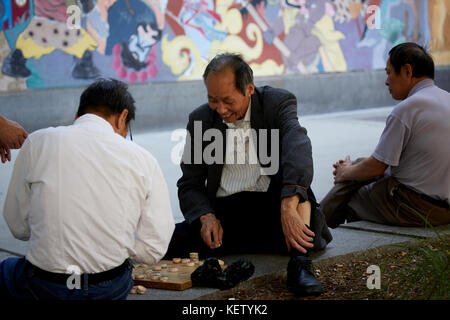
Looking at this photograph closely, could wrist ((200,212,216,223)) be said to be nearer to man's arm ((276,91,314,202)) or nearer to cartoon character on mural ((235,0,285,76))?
man's arm ((276,91,314,202))

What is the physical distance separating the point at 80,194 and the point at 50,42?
8.48 m

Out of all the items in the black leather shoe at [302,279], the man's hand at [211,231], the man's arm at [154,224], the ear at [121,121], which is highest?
the ear at [121,121]

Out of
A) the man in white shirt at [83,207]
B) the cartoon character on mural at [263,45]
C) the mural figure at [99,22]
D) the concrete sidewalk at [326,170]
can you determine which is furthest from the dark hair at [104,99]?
the cartoon character on mural at [263,45]

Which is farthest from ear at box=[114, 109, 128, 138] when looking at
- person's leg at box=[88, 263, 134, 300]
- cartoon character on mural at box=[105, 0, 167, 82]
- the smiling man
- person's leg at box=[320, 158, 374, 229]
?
cartoon character on mural at box=[105, 0, 167, 82]

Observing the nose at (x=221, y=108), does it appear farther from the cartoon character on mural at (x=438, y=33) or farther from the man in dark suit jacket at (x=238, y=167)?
the cartoon character on mural at (x=438, y=33)

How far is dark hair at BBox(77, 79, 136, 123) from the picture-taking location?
8.64 feet

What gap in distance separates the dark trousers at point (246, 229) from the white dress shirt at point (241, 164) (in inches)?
2.0

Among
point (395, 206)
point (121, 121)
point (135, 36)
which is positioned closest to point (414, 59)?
point (395, 206)

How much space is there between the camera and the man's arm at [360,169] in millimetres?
4242

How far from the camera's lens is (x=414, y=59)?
13.9ft

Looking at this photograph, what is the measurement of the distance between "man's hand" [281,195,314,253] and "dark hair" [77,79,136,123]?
3.52 ft

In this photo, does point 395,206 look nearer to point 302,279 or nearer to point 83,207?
point 302,279

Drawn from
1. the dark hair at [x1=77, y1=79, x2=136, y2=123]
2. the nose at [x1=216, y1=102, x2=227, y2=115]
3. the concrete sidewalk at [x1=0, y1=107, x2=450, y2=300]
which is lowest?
the concrete sidewalk at [x1=0, y1=107, x2=450, y2=300]

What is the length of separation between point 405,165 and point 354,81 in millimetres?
11096
